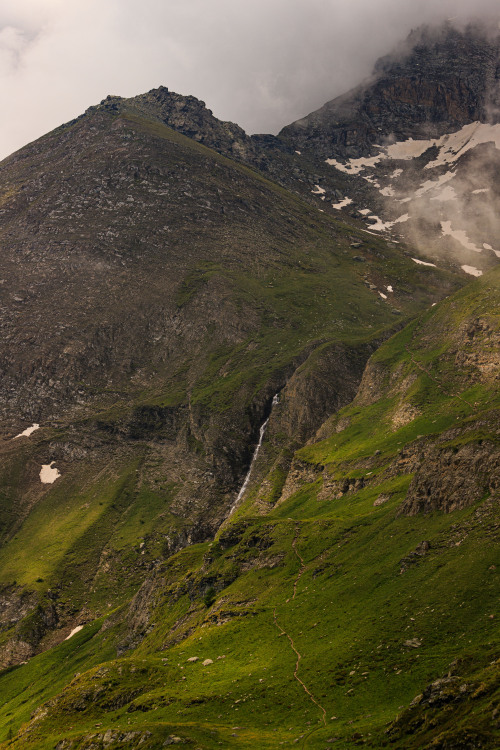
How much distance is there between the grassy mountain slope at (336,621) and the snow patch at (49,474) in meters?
63.3

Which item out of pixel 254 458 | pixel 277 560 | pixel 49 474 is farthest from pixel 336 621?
pixel 49 474

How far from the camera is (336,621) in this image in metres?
65.8

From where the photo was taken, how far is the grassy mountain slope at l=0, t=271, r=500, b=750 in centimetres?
4503

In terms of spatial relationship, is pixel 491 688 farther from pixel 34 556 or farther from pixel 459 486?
pixel 34 556

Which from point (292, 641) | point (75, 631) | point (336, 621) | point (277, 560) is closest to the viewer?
point (336, 621)

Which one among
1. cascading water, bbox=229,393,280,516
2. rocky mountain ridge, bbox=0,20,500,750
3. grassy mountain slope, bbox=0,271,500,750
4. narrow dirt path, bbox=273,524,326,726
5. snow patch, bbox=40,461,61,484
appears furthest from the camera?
snow patch, bbox=40,461,61,484

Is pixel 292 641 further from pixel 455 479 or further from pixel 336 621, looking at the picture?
pixel 455 479

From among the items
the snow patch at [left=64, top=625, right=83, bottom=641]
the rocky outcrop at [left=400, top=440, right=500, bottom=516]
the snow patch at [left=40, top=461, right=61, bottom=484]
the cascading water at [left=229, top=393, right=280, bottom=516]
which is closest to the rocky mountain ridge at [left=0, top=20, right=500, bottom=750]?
the rocky outcrop at [left=400, top=440, right=500, bottom=516]

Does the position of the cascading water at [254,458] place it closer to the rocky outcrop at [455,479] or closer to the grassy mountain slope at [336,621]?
the grassy mountain slope at [336,621]

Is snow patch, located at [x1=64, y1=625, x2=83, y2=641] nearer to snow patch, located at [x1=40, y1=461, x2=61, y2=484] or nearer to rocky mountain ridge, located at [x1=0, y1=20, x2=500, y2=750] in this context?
rocky mountain ridge, located at [x1=0, y1=20, x2=500, y2=750]

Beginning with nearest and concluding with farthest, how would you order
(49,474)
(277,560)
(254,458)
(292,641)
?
(292,641) → (277,560) → (254,458) → (49,474)

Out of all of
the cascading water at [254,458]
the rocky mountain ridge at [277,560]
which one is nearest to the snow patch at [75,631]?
the rocky mountain ridge at [277,560]

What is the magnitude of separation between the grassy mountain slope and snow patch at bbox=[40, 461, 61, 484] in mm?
63347

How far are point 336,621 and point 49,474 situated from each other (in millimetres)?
139923
